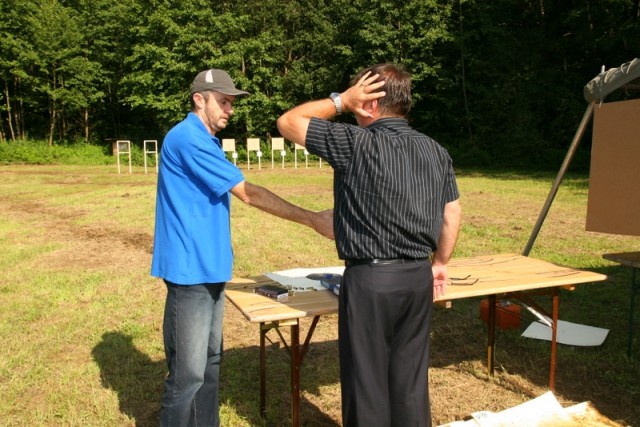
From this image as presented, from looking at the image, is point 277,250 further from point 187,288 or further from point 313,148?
point 313,148

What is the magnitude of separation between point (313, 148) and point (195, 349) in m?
1.19

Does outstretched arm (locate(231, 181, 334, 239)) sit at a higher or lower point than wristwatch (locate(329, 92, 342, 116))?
lower

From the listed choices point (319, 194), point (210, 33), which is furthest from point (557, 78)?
point (210, 33)

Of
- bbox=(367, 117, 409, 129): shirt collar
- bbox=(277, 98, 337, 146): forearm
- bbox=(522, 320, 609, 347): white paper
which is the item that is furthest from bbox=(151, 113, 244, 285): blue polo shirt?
bbox=(522, 320, 609, 347): white paper

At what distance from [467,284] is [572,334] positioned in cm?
199

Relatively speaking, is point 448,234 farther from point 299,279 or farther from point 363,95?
point 299,279

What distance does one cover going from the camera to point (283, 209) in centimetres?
259

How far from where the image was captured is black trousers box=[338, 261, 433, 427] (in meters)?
2.03

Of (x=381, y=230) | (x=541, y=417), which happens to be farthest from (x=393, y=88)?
(x=541, y=417)

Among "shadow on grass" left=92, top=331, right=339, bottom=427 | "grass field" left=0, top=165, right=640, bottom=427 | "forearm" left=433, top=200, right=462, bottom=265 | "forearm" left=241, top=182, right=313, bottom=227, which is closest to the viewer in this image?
"forearm" left=433, top=200, right=462, bottom=265

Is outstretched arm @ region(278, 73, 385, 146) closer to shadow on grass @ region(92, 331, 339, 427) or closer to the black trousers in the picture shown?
the black trousers

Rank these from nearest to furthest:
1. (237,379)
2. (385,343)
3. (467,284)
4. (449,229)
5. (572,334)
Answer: (385,343)
(449,229)
(467,284)
(237,379)
(572,334)

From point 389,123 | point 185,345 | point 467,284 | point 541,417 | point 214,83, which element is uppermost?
point 214,83

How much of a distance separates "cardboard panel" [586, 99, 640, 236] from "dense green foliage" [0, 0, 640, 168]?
21254 millimetres
